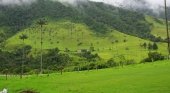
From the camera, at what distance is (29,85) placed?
67750 mm

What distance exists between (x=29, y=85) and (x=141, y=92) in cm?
2579

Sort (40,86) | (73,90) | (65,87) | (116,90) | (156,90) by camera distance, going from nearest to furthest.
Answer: (156,90) → (116,90) → (73,90) → (65,87) → (40,86)

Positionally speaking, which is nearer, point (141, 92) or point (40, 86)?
point (141, 92)

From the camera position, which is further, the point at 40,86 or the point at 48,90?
the point at 40,86

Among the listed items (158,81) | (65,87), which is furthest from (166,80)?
(65,87)

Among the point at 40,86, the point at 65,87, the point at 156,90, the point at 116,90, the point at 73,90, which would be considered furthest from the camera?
the point at 40,86

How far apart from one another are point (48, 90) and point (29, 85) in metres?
9.38

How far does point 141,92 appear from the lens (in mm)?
47594

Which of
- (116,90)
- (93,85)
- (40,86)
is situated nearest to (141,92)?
(116,90)

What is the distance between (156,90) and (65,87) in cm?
1770

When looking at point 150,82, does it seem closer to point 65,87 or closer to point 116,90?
point 116,90

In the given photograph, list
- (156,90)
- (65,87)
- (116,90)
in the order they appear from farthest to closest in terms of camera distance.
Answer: (65,87), (116,90), (156,90)

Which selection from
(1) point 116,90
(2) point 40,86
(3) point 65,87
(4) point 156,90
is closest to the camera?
(4) point 156,90

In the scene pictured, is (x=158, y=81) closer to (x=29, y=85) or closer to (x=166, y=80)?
(x=166, y=80)
